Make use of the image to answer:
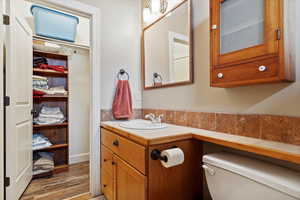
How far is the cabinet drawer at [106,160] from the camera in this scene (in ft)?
4.59

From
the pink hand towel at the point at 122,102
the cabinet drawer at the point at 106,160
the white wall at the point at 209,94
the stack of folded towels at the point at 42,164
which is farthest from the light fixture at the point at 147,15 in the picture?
the stack of folded towels at the point at 42,164

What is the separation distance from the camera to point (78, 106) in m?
2.62

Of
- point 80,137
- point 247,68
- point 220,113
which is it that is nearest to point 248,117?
point 220,113

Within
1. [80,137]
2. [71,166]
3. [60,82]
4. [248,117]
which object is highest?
[60,82]

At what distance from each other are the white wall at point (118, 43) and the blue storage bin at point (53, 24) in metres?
0.65

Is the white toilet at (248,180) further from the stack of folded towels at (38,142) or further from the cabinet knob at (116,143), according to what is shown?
the stack of folded towels at (38,142)

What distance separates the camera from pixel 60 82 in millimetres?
2529

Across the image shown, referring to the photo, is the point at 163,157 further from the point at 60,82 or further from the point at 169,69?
the point at 60,82

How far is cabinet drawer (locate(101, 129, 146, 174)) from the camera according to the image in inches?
37.6

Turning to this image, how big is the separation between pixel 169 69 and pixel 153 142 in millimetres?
902

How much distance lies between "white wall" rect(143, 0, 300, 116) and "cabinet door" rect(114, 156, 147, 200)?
69 cm

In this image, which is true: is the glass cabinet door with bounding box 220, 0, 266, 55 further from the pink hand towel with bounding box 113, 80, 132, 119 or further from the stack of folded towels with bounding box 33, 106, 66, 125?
the stack of folded towels with bounding box 33, 106, 66, 125

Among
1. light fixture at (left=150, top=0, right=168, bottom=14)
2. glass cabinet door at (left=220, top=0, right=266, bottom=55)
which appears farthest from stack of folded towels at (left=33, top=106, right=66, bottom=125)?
glass cabinet door at (left=220, top=0, right=266, bottom=55)

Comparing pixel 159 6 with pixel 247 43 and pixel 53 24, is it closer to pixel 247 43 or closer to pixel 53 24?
pixel 247 43
